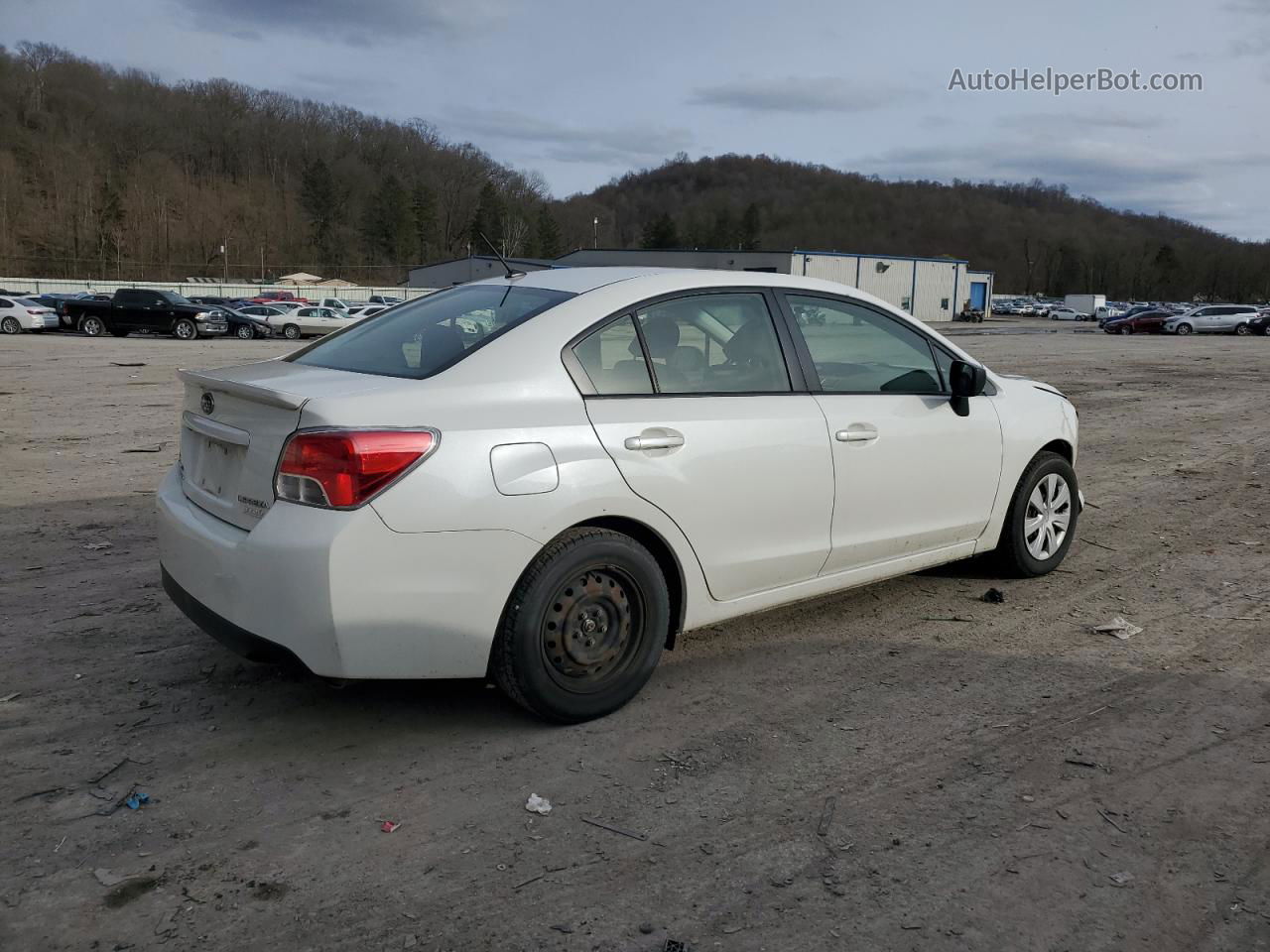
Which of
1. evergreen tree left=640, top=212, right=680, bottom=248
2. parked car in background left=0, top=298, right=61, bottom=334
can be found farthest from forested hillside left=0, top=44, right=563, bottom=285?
parked car in background left=0, top=298, right=61, bottom=334

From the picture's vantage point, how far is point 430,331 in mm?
4066

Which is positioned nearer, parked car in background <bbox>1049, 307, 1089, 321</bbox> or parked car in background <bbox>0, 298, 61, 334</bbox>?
parked car in background <bbox>0, 298, 61, 334</bbox>

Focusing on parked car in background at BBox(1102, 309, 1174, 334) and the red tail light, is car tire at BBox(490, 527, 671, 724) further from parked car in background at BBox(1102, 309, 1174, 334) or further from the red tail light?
parked car in background at BBox(1102, 309, 1174, 334)

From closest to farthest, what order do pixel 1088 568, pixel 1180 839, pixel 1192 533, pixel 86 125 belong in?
pixel 1180 839 → pixel 1088 568 → pixel 1192 533 → pixel 86 125

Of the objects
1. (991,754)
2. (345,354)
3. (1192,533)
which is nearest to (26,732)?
(345,354)

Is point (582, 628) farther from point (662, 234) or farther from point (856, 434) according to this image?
point (662, 234)

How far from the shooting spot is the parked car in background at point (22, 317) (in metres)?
35.8

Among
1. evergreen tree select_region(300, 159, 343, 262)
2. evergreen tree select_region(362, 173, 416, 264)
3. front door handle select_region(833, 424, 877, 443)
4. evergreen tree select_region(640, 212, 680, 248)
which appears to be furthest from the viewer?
evergreen tree select_region(640, 212, 680, 248)

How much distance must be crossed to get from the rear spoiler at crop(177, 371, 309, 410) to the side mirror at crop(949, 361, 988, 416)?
308 centimetres

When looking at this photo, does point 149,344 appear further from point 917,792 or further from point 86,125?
point 86,125

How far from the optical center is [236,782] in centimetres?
333

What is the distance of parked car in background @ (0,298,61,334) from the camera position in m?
35.8

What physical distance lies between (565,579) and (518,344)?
0.88m

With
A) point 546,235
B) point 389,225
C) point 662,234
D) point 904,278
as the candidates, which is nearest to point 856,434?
point 904,278
